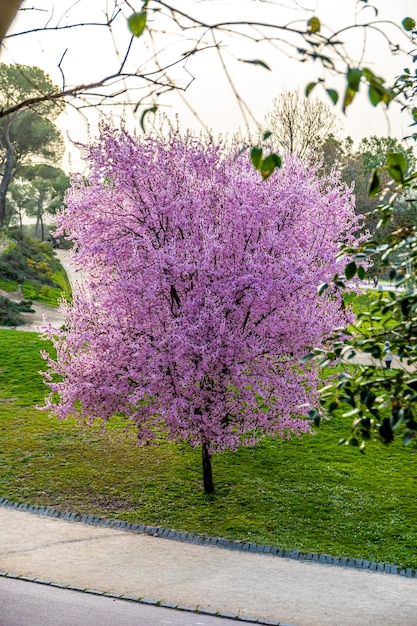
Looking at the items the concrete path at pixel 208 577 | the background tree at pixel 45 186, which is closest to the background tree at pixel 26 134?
the background tree at pixel 45 186

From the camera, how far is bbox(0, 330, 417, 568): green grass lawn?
1276 cm

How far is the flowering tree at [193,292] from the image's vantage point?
1311 cm

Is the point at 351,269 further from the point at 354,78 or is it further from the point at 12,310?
the point at 12,310

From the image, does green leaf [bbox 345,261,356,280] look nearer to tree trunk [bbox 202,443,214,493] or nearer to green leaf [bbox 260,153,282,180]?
green leaf [bbox 260,153,282,180]

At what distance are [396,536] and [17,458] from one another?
7911 millimetres

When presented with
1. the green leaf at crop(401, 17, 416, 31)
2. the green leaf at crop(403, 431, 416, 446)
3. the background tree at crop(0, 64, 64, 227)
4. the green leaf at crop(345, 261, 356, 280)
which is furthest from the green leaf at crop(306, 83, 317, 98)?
the background tree at crop(0, 64, 64, 227)

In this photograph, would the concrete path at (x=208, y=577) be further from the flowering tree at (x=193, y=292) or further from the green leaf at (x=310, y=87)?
the green leaf at (x=310, y=87)

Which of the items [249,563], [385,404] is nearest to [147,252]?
[249,563]

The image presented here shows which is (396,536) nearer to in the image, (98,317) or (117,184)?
(98,317)

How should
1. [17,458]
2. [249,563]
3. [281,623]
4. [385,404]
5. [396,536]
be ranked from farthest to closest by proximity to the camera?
[17,458]
[396,536]
[249,563]
[281,623]
[385,404]

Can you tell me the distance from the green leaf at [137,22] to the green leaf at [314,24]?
0.83m

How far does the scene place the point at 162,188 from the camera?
45.4 feet

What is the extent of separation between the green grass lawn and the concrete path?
893mm

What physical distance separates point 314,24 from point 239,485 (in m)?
12.4
